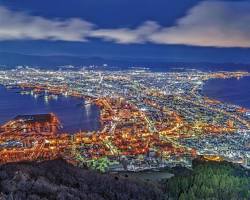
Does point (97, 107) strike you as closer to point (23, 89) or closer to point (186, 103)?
point (186, 103)

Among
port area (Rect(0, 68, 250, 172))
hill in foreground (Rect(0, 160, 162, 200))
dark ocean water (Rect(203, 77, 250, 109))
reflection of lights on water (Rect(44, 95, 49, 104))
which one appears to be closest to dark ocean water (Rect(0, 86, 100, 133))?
reflection of lights on water (Rect(44, 95, 49, 104))

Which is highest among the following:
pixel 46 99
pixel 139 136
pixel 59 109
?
pixel 139 136

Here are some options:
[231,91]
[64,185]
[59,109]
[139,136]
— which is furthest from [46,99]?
[64,185]

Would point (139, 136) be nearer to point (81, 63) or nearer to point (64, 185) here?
point (64, 185)

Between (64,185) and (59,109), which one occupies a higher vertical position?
(64,185)

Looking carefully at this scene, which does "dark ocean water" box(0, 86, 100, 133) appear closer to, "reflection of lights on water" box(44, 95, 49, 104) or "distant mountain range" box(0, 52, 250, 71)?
"reflection of lights on water" box(44, 95, 49, 104)

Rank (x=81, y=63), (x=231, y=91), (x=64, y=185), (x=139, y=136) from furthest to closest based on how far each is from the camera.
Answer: (x=81, y=63) → (x=231, y=91) → (x=139, y=136) → (x=64, y=185)
